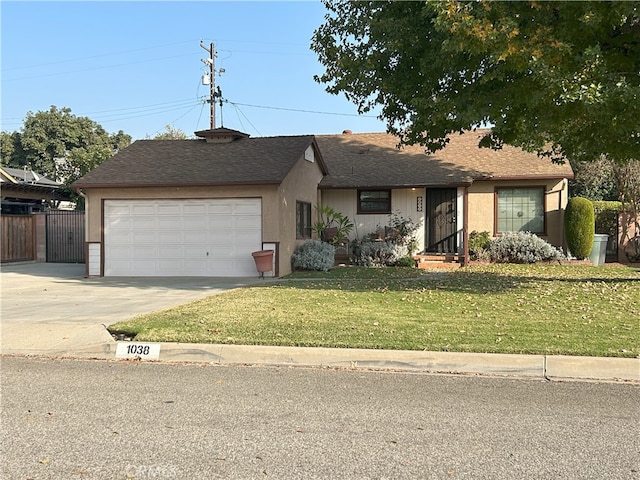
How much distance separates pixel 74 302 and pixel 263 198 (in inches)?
252

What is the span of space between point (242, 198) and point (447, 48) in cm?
833

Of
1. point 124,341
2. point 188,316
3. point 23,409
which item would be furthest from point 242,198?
point 23,409

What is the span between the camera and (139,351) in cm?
755

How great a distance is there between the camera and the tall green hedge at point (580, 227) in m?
19.1

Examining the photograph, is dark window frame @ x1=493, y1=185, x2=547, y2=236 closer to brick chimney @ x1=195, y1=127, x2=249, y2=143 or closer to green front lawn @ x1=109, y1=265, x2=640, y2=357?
green front lawn @ x1=109, y1=265, x2=640, y2=357

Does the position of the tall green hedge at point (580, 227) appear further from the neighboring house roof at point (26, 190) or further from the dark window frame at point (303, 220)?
the neighboring house roof at point (26, 190)

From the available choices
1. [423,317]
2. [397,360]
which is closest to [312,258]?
[423,317]

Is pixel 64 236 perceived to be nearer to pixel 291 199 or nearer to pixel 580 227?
pixel 291 199

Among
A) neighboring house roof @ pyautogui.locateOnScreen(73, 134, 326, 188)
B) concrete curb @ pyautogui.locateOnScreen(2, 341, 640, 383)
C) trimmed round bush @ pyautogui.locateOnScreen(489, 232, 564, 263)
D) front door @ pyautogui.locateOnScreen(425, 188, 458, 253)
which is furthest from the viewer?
front door @ pyautogui.locateOnScreen(425, 188, 458, 253)

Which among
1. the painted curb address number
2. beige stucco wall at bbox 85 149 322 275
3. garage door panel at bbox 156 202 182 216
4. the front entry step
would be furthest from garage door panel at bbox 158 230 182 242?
the painted curb address number

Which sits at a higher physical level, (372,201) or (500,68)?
(500,68)

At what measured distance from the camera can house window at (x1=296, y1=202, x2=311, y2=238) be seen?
60.5ft

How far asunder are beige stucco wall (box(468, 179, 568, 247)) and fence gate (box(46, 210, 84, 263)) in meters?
16.0

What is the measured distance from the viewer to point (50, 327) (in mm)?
8812
